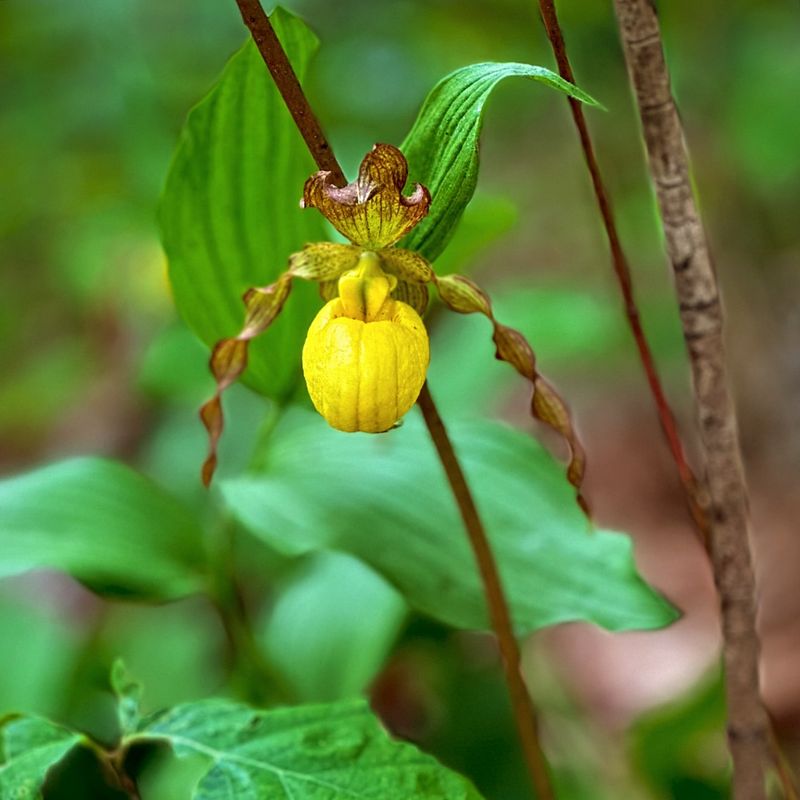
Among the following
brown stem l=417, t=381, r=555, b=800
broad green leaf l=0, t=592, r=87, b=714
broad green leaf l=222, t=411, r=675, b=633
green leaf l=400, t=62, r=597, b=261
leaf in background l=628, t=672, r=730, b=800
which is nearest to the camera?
green leaf l=400, t=62, r=597, b=261

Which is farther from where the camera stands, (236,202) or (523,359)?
(236,202)

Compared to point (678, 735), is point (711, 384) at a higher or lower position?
higher

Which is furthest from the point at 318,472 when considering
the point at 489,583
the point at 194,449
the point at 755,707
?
the point at 194,449

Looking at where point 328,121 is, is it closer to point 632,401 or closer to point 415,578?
point 632,401

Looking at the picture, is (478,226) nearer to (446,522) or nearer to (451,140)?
(446,522)

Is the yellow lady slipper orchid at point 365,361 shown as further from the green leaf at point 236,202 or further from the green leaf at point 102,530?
the green leaf at point 102,530

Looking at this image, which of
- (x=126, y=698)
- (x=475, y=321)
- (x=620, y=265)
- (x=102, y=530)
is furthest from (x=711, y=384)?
(x=475, y=321)

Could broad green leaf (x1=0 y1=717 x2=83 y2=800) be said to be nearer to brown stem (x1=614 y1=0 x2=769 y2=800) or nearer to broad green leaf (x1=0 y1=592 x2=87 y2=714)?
brown stem (x1=614 y1=0 x2=769 y2=800)

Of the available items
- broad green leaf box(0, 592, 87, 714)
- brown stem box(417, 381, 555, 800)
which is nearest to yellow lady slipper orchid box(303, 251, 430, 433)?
brown stem box(417, 381, 555, 800)
